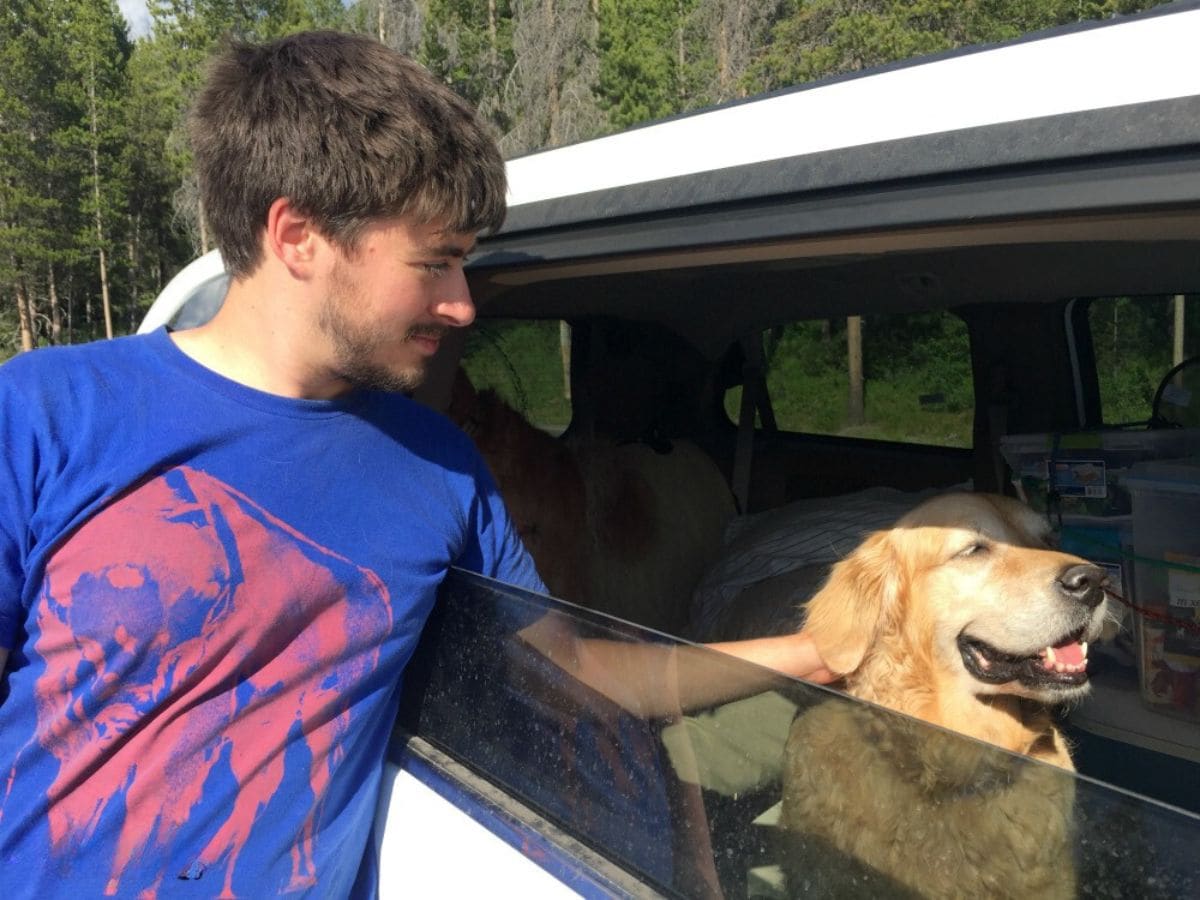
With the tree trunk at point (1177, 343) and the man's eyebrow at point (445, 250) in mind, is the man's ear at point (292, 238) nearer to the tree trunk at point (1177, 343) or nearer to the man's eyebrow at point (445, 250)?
the man's eyebrow at point (445, 250)

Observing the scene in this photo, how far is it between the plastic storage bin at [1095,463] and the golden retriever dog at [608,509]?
5.09 feet

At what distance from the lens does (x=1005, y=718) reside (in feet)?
7.41

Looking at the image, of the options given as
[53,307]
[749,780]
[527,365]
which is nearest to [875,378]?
[527,365]

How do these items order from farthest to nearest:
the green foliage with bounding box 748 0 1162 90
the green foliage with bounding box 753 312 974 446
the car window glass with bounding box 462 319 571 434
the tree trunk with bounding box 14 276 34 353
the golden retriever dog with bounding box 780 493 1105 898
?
1. the tree trunk with bounding box 14 276 34 353
2. the green foliage with bounding box 748 0 1162 90
3. the green foliage with bounding box 753 312 974 446
4. the car window glass with bounding box 462 319 571 434
5. the golden retriever dog with bounding box 780 493 1105 898

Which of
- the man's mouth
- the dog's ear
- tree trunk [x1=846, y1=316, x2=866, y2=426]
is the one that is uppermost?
the man's mouth

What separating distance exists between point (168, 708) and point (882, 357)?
9.60ft

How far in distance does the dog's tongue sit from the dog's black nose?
0.11 m

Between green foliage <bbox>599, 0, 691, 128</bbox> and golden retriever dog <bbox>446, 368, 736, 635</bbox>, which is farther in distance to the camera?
green foliage <bbox>599, 0, 691, 128</bbox>

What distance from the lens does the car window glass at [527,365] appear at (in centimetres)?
342

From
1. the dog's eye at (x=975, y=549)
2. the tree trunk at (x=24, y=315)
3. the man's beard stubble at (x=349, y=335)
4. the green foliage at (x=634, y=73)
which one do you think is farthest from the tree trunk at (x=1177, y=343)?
the tree trunk at (x=24, y=315)

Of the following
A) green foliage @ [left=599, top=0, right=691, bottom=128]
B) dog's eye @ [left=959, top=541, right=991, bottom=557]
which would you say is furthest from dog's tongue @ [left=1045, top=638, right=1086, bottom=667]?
green foliage @ [left=599, top=0, right=691, bottom=128]

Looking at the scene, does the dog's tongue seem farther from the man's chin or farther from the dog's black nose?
the man's chin

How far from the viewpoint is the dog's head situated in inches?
84.0

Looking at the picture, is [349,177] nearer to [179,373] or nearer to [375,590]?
[179,373]
